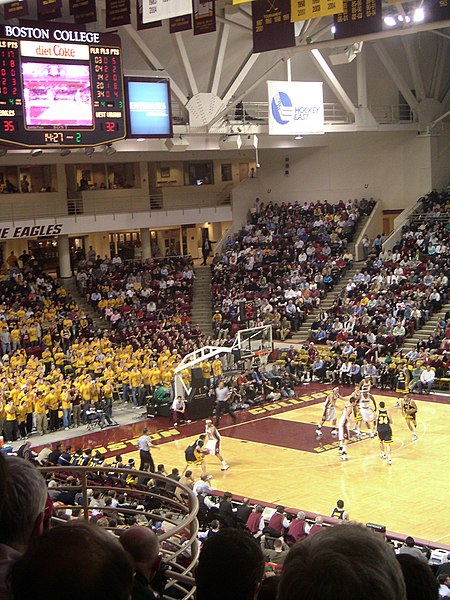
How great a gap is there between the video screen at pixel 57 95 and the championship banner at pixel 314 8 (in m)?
7.54

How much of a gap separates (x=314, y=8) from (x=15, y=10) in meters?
8.62

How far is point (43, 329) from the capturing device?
31.5m

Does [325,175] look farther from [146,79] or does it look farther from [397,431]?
[397,431]

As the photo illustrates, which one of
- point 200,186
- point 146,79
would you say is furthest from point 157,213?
point 146,79

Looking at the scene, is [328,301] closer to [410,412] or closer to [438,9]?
[410,412]

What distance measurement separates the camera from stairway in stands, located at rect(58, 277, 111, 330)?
114ft

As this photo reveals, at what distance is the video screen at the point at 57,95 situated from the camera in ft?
80.4

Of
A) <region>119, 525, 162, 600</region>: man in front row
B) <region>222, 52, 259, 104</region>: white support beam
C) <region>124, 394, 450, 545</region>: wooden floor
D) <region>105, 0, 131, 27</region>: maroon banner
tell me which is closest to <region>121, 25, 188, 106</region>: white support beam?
<region>222, 52, 259, 104</region>: white support beam

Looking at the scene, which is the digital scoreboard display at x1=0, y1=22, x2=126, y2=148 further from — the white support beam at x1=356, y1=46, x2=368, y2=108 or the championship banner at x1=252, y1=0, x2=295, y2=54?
the white support beam at x1=356, y1=46, x2=368, y2=108

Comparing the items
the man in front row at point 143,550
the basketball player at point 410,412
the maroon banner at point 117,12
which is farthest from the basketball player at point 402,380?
the man in front row at point 143,550

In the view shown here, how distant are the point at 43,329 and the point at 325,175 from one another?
711 inches

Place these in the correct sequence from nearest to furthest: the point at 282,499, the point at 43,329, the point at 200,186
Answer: the point at 282,499 < the point at 43,329 < the point at 200,186

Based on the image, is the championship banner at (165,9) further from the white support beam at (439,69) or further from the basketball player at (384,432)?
the white support beam at (439,69)

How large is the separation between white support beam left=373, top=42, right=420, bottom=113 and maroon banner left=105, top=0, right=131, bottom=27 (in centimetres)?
1365
